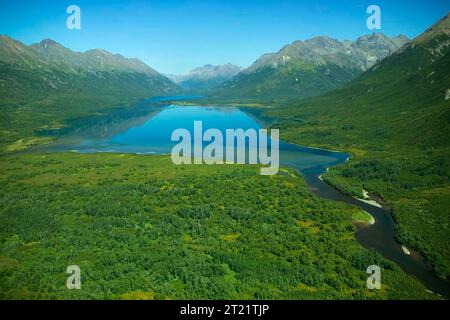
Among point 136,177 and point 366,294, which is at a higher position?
point 136,177

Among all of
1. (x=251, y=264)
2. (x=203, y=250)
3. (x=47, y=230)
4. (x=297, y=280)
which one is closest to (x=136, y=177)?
(x=47, y=230)

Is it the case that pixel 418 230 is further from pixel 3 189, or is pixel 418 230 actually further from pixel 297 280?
pixel 3 189

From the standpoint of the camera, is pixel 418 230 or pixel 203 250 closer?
pixel 203 250

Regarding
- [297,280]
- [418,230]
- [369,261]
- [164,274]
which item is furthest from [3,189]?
[418,230]
